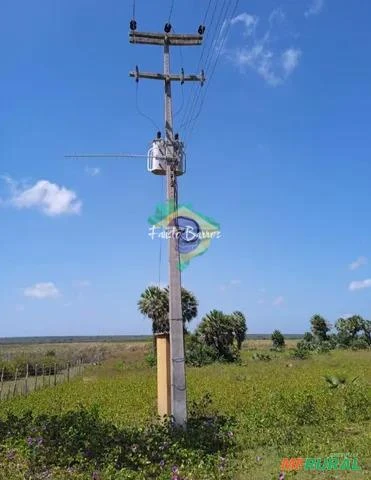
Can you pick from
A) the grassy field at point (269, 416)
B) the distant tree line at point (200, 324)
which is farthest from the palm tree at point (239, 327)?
the grassy field at point (269, 416)

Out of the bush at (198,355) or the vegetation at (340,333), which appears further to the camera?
the vegetation at (340,333)

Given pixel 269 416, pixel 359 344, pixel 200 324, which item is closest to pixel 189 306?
pixel 200 324

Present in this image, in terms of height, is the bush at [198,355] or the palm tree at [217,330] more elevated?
the palm tree at [217,330]

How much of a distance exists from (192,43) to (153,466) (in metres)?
8.62

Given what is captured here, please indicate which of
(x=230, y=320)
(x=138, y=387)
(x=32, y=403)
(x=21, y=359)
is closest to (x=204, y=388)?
(x=138, y=387)

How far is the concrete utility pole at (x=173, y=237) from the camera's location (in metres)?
9.59

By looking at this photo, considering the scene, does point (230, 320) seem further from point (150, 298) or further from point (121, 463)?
point (121, 463)

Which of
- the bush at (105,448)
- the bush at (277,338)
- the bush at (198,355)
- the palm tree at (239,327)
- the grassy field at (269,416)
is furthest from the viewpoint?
the bush at (277,338)

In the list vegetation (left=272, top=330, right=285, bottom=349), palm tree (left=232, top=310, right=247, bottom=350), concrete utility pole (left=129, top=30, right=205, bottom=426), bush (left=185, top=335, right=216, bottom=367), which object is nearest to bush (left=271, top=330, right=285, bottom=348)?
vegetation (left=272, top=330, right=285, bottom=349)

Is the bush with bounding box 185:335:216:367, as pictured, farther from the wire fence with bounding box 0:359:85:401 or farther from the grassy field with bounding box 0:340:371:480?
the grassy field with bounding box 0:340:371:480

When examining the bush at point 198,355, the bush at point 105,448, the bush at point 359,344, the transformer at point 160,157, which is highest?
the transformer at point 160,157

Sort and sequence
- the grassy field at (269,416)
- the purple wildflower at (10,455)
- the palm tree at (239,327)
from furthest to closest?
the palm tree at (239,327)
the grassy field at (269,416)
the purple wildflower at (10,455)

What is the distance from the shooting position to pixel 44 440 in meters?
7.36

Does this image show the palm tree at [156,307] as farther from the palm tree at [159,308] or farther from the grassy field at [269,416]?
the grassy field at [269,416]
